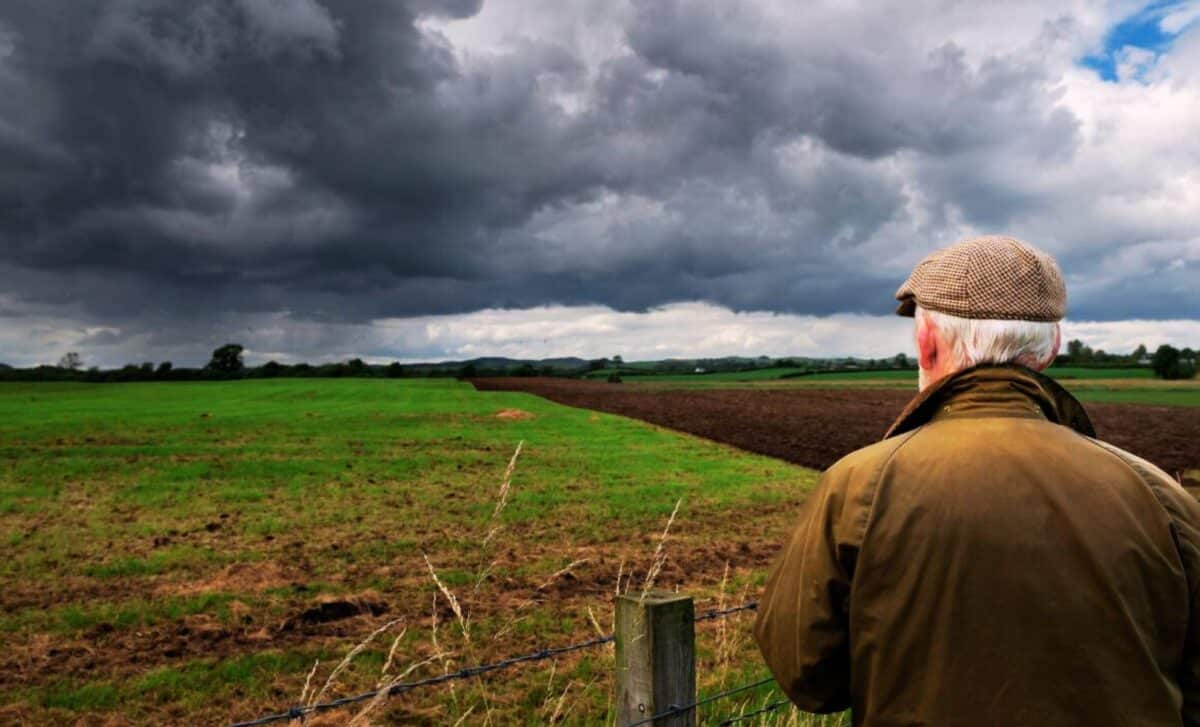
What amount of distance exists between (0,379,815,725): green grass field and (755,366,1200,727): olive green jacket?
255cm

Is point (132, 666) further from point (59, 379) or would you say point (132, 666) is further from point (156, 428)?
point (59, 379)

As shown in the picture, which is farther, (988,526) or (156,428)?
(156,428)

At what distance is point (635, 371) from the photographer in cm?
16438

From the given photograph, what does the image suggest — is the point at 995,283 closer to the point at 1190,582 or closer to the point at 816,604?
the point at 1190,582

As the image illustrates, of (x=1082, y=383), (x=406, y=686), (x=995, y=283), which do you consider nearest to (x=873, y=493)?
(x=995, y=283)

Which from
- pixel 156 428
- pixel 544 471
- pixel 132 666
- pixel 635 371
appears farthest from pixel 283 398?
pixel 635 371

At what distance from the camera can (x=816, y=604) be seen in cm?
239

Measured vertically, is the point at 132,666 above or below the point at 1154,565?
below

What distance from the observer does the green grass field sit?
820cm

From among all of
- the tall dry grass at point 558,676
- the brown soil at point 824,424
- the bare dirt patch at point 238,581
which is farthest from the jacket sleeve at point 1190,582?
the brown soil at point 824,424

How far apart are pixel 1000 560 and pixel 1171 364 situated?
134 meters

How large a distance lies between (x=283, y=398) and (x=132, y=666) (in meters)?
55.6

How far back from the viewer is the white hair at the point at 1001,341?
2.44 metres

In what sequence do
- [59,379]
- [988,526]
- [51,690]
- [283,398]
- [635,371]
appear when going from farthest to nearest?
[635,371] → [59,379] → [283,398] → [51,690] → [988,526]
